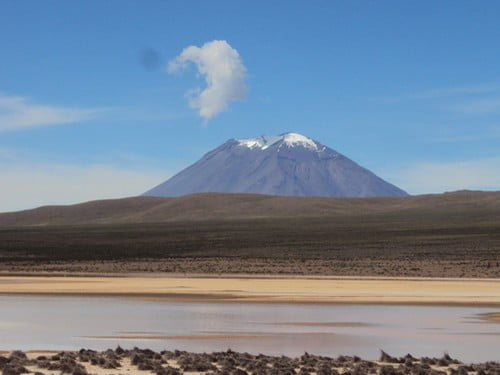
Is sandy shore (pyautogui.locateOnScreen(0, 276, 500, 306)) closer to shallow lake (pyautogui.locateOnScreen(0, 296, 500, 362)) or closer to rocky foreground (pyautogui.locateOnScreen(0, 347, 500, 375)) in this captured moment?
shallow lake (pyautogui.locateOnScreen(0, 296, 500, 362))

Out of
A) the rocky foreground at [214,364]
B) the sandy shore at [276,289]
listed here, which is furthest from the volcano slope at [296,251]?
the rocky foreground at [214,364]

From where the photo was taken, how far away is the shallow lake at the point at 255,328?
2356cm

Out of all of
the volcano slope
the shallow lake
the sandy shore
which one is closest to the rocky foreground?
the shallow lake

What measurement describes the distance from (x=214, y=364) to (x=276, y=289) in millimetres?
23938

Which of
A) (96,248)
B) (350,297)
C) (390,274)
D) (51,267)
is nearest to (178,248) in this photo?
(96,248)

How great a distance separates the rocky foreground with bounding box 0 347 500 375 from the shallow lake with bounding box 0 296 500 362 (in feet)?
5.94

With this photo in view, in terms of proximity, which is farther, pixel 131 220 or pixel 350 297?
pixel 131 220

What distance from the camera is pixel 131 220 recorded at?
18600cm

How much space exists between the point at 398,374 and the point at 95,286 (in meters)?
29.9

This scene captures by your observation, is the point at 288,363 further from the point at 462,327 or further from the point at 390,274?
the point at 390,274

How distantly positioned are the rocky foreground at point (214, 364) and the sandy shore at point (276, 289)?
671 inches

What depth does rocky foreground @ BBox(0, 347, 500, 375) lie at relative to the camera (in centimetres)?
1830

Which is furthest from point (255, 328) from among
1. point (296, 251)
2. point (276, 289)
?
point (296, 251)

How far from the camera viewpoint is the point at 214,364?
19594mm
